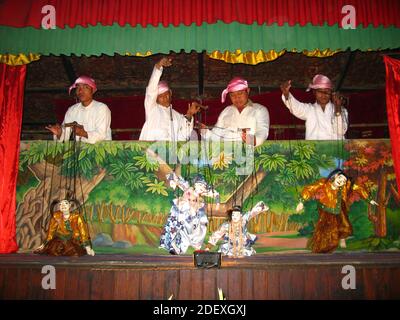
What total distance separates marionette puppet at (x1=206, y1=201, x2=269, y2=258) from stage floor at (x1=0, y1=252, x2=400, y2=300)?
24.7 inches

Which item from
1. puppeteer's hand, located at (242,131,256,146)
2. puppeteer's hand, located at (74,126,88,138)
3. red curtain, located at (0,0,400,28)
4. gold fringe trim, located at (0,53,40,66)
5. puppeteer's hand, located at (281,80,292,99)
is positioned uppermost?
red curtain, located at (0,0,400,28)

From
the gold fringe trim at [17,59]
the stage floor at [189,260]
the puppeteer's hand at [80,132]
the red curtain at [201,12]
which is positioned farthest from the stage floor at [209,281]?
the gold fringe trim at [17,59]

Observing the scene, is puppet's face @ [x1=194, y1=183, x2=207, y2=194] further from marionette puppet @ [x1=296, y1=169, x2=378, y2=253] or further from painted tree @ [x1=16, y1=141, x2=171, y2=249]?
marionette puppet @ [x1=296, y1=169, x2=378, y2=253]

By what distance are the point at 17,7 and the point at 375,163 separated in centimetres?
469

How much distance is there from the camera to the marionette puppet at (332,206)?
4480 mm

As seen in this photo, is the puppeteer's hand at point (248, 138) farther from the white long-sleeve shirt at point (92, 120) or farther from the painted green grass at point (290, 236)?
the white long-sleeve shirt at point (92, 120)

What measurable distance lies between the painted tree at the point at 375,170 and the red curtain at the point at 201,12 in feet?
4.93

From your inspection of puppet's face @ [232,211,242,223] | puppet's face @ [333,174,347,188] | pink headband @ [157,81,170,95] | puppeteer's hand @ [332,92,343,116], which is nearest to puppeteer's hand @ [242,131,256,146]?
puppet's face @ [232,211,242,223]

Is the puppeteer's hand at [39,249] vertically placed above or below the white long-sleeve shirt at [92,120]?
below

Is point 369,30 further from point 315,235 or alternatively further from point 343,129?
point 315,235

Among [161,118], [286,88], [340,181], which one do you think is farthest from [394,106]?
[161,118]

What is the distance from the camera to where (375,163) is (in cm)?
480

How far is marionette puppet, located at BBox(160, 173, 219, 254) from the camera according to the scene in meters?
4.60

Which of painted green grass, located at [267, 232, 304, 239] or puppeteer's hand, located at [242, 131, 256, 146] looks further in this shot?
puppeteer's hand, located at [242, 131, 256, 146]
